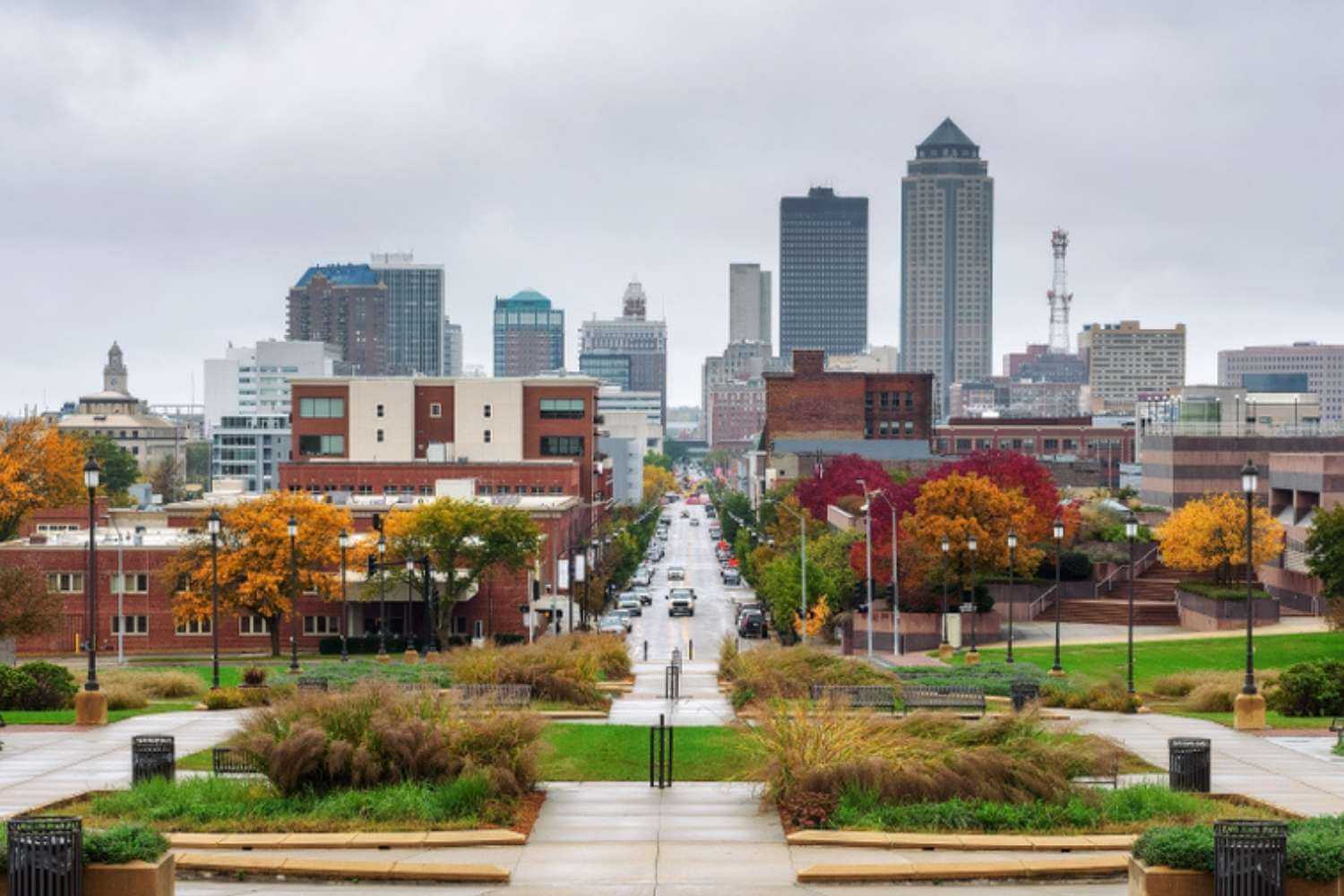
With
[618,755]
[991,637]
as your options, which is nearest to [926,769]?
[618,755]

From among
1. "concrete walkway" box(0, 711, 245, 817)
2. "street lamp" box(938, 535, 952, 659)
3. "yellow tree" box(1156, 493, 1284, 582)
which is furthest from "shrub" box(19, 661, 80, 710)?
"yellow tree" box(1156, 493, 1284, 582)

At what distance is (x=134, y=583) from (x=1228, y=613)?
49.3 meters

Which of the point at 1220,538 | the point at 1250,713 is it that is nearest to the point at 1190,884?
the point at 1250,713

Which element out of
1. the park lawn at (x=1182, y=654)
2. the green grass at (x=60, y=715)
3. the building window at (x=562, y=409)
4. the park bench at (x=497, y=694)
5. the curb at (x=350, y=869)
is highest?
the building window at (x=562, y=409)

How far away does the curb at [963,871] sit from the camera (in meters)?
21.8

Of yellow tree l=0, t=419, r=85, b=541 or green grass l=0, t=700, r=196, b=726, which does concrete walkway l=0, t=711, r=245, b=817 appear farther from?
yellow tree l=0, t=419, r=85, b=541

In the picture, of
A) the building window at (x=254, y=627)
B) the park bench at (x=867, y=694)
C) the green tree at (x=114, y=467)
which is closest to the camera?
the park bench at (x=867, y=694)

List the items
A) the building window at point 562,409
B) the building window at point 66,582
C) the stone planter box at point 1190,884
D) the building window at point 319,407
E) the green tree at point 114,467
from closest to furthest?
1. the stone planter box at point 1190,884
2. the building window at point 66,582
3. the building window at point 562,409
4. the building window at point 319,407
5. the green tree at point 114,467

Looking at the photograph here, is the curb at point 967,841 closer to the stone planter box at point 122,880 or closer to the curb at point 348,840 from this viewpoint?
the curb at point 348,840

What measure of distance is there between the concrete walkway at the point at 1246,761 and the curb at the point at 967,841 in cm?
362

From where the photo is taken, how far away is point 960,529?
78.4 meters

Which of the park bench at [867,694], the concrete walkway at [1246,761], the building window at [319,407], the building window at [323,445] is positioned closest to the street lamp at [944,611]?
the concrete walkway at [1246,761]

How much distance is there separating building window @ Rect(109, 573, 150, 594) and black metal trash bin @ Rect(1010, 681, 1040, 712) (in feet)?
176

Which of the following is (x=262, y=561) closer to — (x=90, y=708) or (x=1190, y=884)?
(x=90, y=708)
